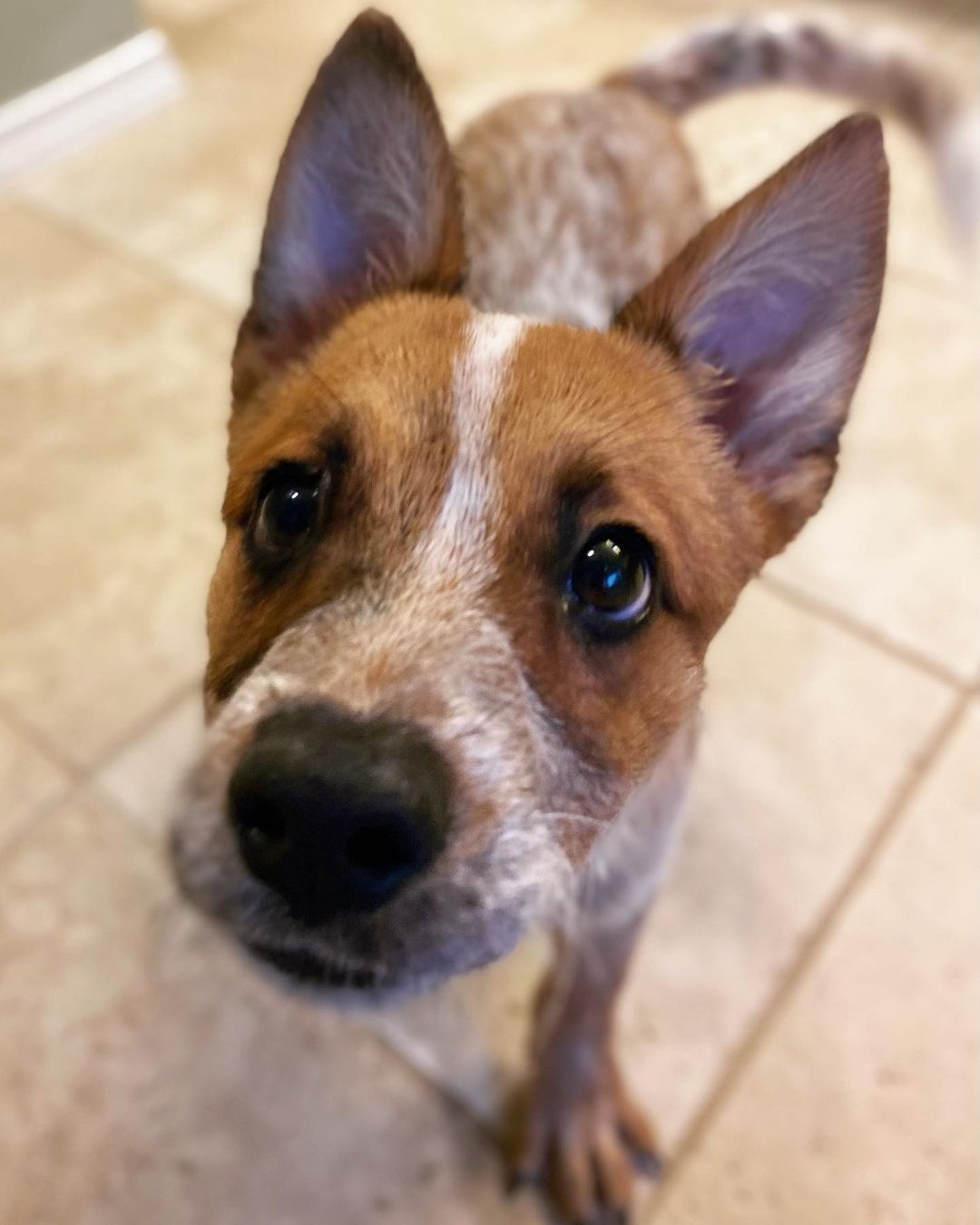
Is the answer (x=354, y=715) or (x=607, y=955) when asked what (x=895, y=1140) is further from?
(x=354, y=715)

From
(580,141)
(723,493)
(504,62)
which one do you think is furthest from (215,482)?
(504,62)

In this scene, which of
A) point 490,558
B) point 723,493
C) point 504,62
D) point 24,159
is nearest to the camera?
point 490,558

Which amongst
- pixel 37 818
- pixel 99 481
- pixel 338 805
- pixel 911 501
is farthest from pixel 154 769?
pixel 911 501

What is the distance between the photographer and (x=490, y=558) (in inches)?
46.8

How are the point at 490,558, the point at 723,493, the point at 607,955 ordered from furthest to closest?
the point at 607,955 < the point at 723,493 < the point at 490,558

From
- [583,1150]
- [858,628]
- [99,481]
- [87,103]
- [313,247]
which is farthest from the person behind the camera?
[87,103]

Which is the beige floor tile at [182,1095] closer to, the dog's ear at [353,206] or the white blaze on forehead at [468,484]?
the white blaze on forehead at [468,484]

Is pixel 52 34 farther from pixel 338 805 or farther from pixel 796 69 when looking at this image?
pixel 338 805

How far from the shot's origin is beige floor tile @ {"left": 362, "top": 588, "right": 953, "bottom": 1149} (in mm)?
1962

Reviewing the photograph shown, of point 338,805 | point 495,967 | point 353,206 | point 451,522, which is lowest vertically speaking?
point 495,967

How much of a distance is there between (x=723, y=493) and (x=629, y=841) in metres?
0.55

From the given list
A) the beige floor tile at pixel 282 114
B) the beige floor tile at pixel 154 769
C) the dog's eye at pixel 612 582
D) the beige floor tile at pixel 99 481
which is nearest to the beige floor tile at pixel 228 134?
the beige floor tile at pixel 282 114

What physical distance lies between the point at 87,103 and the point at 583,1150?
3851mm

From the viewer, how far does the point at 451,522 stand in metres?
1.19
